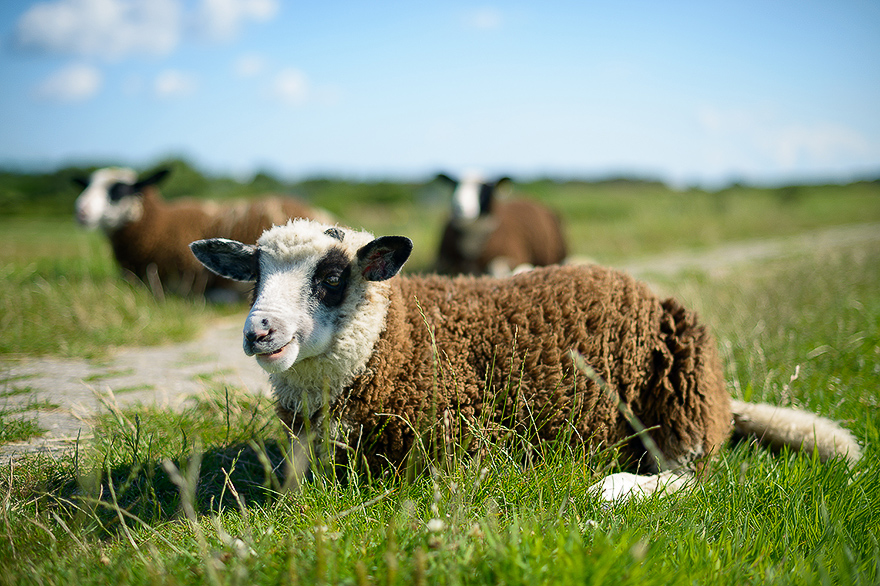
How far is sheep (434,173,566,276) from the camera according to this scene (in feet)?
30.7

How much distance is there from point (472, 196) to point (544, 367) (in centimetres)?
685

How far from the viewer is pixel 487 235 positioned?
9570mm

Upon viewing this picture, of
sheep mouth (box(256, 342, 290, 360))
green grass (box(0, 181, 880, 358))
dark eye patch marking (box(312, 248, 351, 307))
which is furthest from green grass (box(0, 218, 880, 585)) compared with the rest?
green grass (box(0, 181, 880, 358))

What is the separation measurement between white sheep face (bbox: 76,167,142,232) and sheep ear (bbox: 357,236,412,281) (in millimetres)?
6975

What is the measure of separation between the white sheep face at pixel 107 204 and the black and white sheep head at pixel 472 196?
17.1 ft

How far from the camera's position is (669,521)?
7.44 ft

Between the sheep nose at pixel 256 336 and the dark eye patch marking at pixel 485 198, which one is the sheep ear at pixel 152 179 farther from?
the sheep nose at pixel 256 336

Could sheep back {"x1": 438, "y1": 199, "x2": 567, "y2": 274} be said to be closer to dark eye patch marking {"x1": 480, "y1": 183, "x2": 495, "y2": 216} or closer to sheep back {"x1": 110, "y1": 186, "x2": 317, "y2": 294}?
dark eye patch marking {"x1": 480, "y1": 183, "x2": 495, "y2": 216}

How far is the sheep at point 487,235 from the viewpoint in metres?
9.34

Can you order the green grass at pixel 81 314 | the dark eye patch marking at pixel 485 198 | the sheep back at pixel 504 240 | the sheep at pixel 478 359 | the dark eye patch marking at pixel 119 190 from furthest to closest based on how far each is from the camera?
the dark eye patch marking at pixel 485 198
the sheep back at pixel 504 240
the dark eye patch marking at pixel 119 190
the green grass at pixel 81 314
the sheep at pixel 478 359

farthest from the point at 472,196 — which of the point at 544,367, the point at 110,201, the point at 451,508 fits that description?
the point at 451,508

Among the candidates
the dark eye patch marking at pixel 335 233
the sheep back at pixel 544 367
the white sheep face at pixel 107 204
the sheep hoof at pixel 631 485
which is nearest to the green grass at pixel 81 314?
→ the white sheep face at pixel 107 204

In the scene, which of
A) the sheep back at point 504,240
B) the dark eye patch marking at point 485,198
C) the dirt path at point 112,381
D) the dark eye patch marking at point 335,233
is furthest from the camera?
the dark eye patch marking at point 485,198

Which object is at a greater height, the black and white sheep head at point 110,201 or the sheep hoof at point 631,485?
the black and white sheep head at point 110,201
